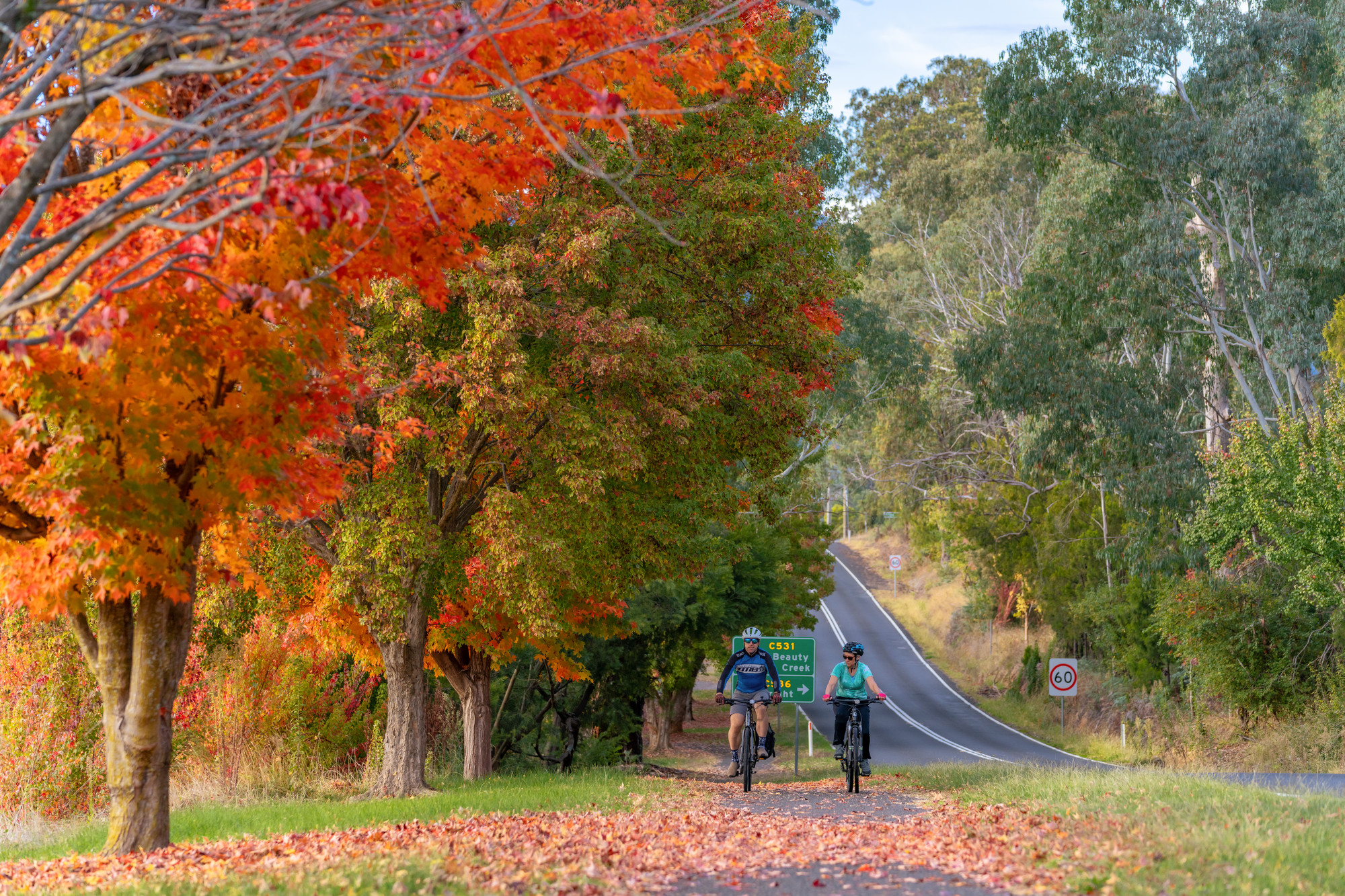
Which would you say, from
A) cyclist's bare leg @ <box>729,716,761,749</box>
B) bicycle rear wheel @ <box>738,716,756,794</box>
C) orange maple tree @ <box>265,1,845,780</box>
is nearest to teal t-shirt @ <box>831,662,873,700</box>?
bicycle rear wheel @ <box>738,716,756,794</box>

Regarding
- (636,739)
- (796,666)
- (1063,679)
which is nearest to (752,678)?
(796,666)

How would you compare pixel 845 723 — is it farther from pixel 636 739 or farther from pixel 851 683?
pixel 636 739

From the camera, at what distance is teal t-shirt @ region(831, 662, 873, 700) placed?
47.9ft

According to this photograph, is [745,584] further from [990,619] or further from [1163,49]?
[990,619]

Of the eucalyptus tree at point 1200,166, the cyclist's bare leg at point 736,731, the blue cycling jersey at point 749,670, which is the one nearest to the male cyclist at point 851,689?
the blue cycling jersey at point 749,670

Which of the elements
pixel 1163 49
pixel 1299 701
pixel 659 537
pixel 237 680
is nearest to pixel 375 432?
pixel 659 537

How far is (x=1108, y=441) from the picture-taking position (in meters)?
27.2

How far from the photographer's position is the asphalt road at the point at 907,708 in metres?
34.8

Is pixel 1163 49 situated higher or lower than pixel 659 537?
higher

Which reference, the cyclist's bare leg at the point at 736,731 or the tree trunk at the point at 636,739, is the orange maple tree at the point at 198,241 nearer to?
the cyclist's bare leg at the point at 736,731

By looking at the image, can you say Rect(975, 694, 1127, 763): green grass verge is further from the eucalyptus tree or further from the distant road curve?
the eucalyptus tree

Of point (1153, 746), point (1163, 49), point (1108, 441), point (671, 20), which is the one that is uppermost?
point (1163, 49)

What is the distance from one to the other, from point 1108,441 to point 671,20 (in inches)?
732

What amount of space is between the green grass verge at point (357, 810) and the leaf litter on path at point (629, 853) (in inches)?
74.2
